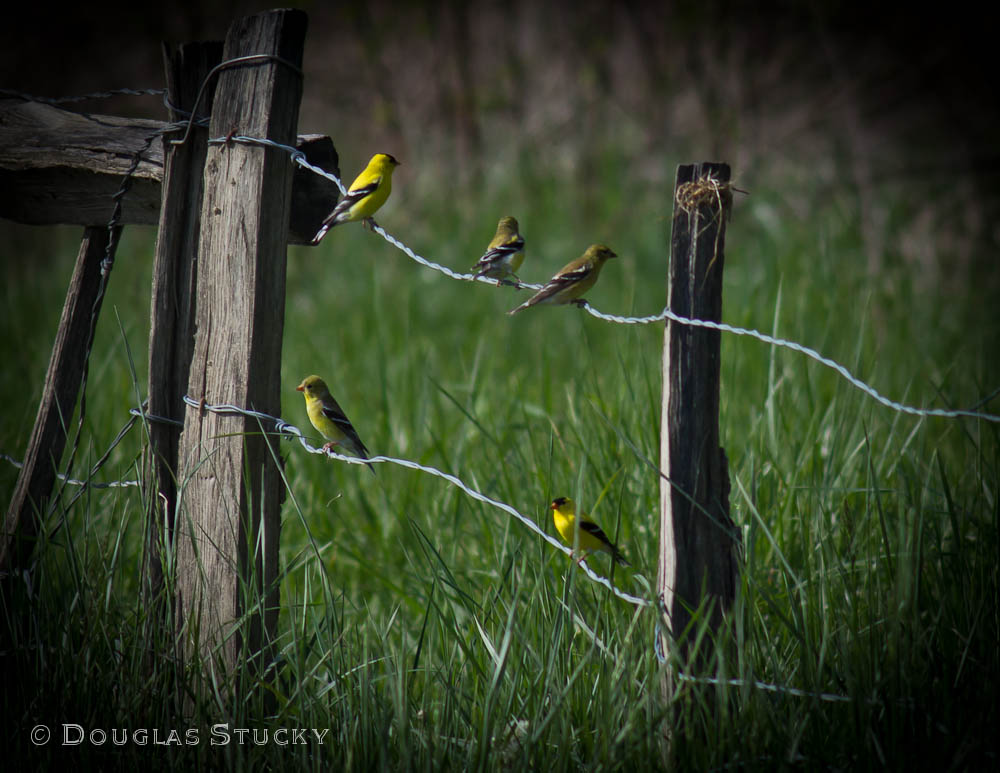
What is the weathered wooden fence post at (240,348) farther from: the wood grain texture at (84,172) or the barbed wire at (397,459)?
the wood grain texture at (84,172)

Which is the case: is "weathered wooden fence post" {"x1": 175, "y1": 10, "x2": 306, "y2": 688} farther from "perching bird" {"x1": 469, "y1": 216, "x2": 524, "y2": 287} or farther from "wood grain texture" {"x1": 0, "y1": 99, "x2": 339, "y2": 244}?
"perching bird" {"x1": 469, "y1": 216, "x2": 524, "y2": 287}

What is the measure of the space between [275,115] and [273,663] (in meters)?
1.55

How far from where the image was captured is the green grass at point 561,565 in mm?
2203

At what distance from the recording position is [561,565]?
3.44 meters

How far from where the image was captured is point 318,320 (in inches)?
317

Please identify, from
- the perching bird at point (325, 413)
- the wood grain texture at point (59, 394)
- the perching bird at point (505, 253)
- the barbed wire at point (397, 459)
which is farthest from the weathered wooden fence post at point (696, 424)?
the wood grain texture at point (59, 394)

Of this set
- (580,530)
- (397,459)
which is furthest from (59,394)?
(580,530)

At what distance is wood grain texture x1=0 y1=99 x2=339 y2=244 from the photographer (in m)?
2.76

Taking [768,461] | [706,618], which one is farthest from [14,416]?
[706,618]

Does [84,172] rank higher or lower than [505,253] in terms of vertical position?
higher

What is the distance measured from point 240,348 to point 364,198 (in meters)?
0.72

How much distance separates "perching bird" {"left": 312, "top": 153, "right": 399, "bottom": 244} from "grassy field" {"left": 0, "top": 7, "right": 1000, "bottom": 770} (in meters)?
0.91

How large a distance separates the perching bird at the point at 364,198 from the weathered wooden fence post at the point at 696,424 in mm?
1155

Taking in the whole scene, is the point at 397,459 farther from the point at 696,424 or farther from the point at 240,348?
the point at 696,424
